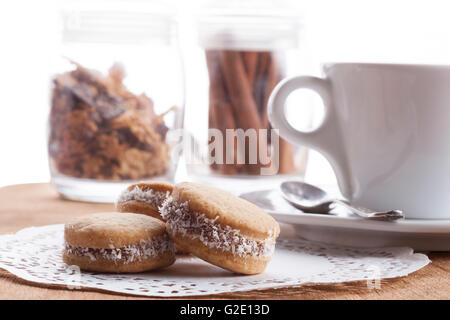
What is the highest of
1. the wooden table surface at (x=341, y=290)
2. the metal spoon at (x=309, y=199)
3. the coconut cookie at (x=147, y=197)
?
the coconut cookie at (x=147, y=197)

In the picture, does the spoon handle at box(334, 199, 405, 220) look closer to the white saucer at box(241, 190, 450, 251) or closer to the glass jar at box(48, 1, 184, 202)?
the white saucer at box(241, 190, 450, 251)

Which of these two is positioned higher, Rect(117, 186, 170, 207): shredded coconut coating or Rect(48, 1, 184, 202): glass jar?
Rect(48, 1, 184, 202): glass jar

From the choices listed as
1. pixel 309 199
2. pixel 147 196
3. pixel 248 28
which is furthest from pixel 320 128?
pixel 248 28

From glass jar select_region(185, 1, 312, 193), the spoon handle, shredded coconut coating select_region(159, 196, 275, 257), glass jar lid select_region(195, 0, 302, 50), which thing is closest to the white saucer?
the spoon handle

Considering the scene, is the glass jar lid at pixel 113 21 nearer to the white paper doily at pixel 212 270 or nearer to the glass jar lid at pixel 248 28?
the glass jar lid at pixel 248 28

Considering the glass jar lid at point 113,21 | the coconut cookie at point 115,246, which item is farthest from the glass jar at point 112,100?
the coconut cookie at point 115,246
